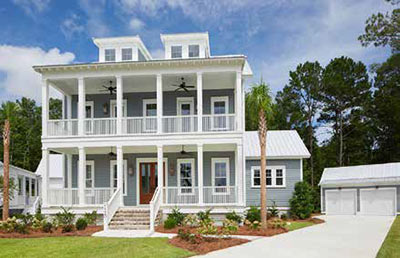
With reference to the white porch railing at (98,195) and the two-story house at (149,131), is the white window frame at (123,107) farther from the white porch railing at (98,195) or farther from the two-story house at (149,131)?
the white porch railing at (98,195)

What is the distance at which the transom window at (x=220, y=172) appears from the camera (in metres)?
21.2

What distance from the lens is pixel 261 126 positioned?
1647cm

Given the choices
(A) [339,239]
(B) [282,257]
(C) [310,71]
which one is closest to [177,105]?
(A) [339,239]

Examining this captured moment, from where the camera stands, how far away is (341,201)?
2922 cm

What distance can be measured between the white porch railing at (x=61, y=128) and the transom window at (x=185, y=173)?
559 centimetres

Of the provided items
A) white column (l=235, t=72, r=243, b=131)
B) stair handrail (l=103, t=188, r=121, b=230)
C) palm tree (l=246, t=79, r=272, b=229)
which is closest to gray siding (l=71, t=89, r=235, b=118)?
white column (l=235, t=72, r=243, b=131)

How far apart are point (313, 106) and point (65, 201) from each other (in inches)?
1180

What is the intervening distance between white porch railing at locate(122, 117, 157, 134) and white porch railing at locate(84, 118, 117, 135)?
57cm

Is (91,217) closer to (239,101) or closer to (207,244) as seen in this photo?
(207,244)

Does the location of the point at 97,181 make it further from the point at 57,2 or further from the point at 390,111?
the point at 390,111

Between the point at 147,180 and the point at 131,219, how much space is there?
4283mm

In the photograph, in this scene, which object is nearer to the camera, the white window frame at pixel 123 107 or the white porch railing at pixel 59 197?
the white porch railing at pixel 59 197

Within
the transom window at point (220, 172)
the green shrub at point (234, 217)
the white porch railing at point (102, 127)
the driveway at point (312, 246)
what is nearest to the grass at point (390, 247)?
the driveway at point (312, 246)

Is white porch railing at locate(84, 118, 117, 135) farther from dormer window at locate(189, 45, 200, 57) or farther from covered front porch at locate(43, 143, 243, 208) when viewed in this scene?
dormer window at locate(189, 45, 200, 57)
